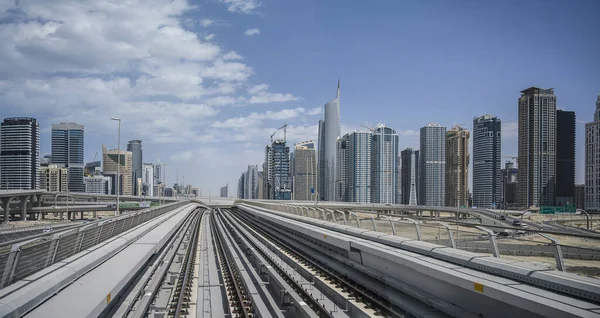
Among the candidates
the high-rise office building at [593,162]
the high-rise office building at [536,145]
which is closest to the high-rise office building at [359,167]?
the high-rise office building at [536,145]

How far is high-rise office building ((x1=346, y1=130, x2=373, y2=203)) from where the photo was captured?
17088 cm

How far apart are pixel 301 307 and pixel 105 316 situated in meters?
4.85

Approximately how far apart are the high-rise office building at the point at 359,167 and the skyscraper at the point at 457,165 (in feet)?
106

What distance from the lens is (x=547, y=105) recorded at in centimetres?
10819

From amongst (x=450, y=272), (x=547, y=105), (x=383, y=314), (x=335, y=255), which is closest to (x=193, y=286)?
(x=335, y=255)

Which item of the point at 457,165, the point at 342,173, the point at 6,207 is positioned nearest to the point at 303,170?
the point at 342,173

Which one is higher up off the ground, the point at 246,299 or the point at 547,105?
the point at 547,105

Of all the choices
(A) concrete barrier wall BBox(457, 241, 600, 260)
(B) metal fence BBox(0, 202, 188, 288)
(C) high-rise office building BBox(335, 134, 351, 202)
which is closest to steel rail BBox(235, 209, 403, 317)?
(A) concrete barrier wall BBox(457, 241, 600, 260)

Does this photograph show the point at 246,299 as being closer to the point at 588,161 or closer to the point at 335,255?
the point at 335,255

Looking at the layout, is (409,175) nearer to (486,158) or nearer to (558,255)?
(486,158)

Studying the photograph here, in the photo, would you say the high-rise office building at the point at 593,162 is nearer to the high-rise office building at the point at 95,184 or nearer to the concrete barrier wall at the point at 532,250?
the concrete barrier wall at the point at 532,250

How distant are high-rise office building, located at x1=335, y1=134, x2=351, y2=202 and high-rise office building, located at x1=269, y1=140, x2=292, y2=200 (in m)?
19.6

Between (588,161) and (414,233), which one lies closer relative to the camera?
(414,233)

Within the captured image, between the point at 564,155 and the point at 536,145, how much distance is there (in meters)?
13.9
